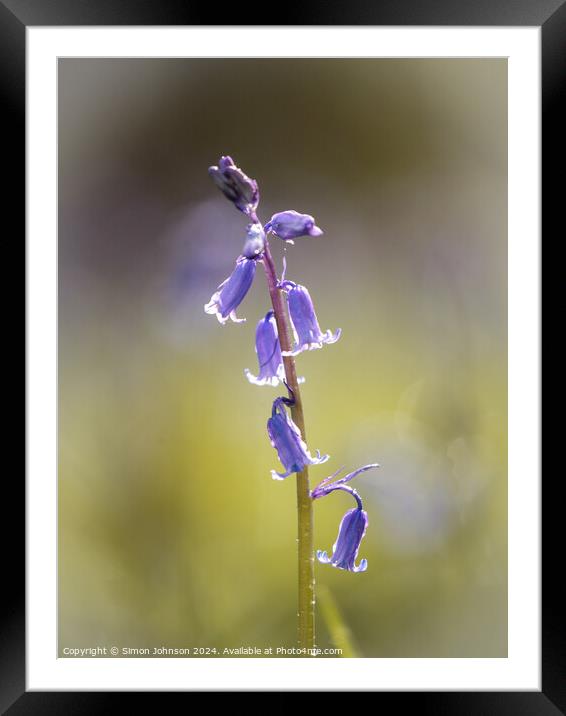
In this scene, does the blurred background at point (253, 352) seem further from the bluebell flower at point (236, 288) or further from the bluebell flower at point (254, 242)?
the bluebell flower at point (254, 242)

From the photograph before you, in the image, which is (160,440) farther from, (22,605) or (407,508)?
(407,508)

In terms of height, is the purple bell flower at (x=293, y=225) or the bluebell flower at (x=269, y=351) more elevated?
the purple bell flower at (x=293, y=225)

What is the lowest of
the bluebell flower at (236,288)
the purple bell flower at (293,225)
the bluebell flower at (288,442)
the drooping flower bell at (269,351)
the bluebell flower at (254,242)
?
the bluebell flower at (288,442)

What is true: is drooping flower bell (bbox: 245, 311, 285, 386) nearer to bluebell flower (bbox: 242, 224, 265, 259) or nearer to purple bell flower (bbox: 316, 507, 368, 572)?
bluebell flower (bbox: 242, 224, 265, 259)

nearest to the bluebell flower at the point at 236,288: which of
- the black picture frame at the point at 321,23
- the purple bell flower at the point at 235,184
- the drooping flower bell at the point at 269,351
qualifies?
the drooping flower bell at the point at 269,351

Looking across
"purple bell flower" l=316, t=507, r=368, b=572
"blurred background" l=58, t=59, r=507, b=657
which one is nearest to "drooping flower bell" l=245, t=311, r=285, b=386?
"purple bell flower" l=316, t=507, r=368, b=572

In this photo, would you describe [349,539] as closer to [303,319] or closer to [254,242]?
[303,319]

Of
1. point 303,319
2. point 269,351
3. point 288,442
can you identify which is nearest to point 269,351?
point 269,351
